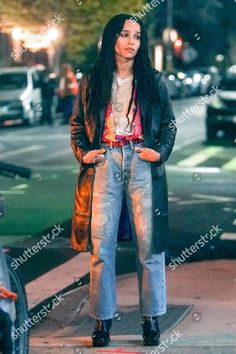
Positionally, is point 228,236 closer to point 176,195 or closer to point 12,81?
point 176,195

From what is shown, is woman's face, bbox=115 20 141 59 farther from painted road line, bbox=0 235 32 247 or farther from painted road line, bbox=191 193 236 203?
painted road line, bbox=191 193 236 203

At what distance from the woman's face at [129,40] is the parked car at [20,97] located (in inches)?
1076

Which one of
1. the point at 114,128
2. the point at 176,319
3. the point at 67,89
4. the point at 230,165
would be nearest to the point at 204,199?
the point at 230,165

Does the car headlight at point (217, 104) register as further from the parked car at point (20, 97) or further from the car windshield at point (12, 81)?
the car windshield at point (12, 81)

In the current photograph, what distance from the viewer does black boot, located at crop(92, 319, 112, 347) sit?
20.8ft

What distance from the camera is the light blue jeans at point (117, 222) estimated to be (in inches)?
248

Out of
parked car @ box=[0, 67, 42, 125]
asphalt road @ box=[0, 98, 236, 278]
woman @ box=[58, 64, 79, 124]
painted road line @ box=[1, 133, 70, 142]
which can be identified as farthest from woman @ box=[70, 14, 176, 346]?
parked car @ box=[0, 67, 42, 125]

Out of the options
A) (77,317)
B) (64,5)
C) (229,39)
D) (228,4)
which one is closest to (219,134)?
(64,5)

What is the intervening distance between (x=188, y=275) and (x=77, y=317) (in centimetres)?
173

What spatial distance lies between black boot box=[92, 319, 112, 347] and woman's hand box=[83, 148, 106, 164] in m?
0.95

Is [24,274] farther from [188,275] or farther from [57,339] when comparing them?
[57,339]

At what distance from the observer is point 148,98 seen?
6.30m

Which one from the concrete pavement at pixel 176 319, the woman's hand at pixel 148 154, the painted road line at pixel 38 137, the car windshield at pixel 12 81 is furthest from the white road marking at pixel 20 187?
the car windshield at pixel 12 81

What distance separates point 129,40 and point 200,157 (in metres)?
15.1
